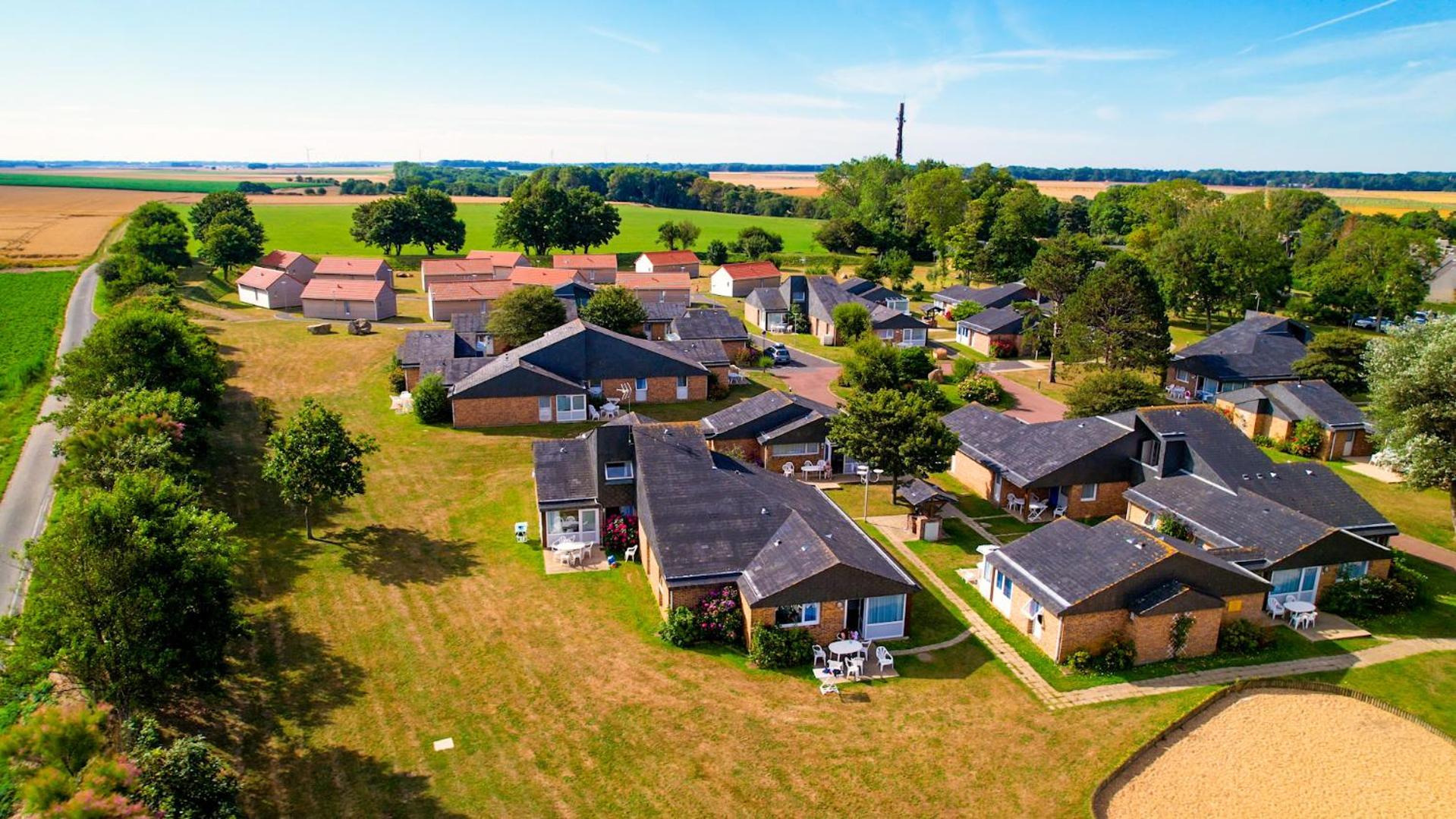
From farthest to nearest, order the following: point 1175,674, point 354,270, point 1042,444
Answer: point 354,270
point 1042,444
point 1175,674

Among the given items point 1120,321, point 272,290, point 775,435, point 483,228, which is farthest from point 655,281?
point 483,228

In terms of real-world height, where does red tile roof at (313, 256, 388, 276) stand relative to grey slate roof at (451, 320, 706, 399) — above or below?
above

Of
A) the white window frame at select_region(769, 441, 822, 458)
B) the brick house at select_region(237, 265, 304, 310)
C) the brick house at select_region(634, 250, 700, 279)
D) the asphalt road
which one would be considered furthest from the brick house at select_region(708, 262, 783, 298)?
the asphalt road

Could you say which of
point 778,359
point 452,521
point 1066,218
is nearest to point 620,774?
point 452,521

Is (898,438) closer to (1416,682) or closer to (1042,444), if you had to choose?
(1042,444)

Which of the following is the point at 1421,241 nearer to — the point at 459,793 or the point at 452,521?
the point at 452,521

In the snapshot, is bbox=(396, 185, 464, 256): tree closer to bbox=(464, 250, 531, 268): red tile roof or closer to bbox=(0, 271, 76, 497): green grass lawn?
bbox=(464, 250, 531, 268): red tile roof

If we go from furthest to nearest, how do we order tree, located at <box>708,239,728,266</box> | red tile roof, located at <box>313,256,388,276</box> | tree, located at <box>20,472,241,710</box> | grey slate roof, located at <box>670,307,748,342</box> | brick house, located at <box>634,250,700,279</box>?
tree, located at <box>708,239,728,266</box>, brick house, located at <box>634,250,700,279</box>, red tile roof, located at <box>313,256,388,276</box>, grey slate roof, located at <box>670,307,748,342</box>, tree, located at <box>20,472,241,710</box>
